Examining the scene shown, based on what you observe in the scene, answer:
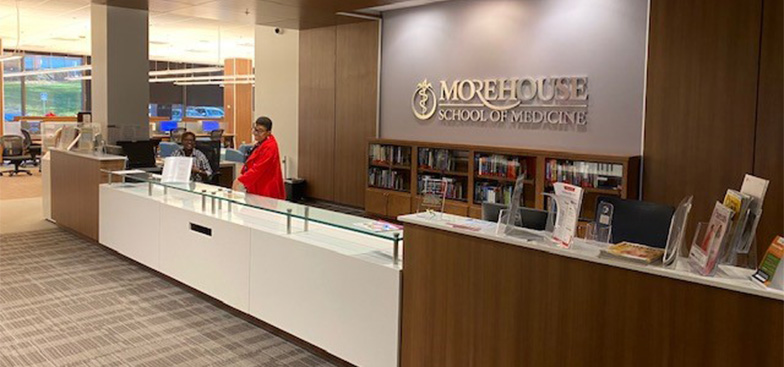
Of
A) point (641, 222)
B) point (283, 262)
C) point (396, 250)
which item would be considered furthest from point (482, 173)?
point (396, 250)

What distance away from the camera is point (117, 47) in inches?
320

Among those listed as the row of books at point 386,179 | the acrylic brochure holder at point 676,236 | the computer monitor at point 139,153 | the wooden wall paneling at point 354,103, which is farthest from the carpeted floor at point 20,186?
the acrylic brochure holder at point 676,236

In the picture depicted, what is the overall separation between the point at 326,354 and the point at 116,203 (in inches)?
136

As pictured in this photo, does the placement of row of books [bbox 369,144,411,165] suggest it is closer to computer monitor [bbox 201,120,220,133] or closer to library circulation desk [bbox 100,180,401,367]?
library circulation desk [bbox 100,180,401,367]

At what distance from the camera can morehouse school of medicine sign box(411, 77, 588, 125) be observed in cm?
717

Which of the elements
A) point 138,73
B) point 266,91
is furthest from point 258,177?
point 266,91

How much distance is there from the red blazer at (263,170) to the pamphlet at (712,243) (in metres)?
4.08

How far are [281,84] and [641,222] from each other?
28.5 ft

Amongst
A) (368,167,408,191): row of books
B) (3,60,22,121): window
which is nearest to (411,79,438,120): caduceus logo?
(368,167,408,191): row of books

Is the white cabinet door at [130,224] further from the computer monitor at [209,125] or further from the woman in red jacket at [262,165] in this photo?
the computer monitor at [209,125]

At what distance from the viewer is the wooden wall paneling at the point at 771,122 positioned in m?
5.32

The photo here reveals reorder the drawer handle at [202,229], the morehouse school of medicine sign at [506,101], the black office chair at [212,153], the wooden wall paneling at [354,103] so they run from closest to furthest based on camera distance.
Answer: the drawer handle at [202,229] < the morehouse school of medicine sign at [506,101] < the black office chair at [212,153] < the wooden wall paneling at [354,103]

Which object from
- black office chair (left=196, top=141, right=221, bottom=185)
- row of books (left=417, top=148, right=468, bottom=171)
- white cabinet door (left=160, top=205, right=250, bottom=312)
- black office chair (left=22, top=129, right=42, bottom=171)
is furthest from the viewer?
black office chair (left=22, top=129, right=42, bottom=171)

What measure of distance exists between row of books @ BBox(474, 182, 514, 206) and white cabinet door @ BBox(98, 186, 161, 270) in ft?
12.2
